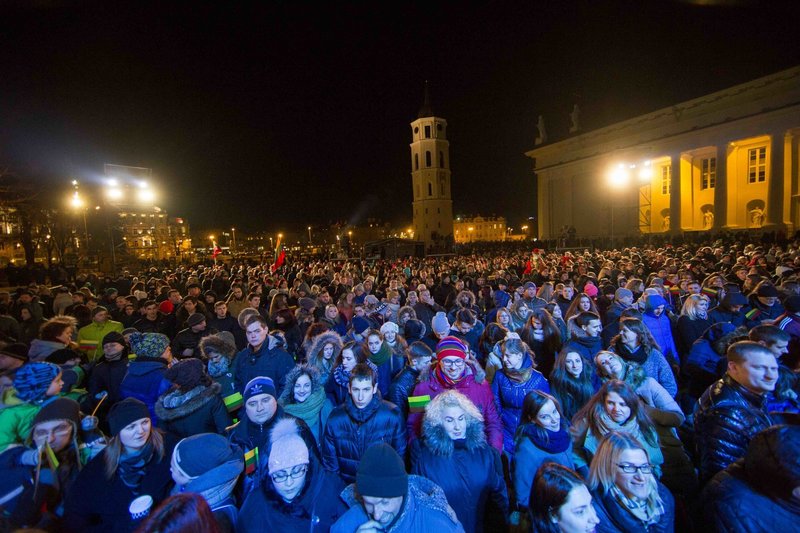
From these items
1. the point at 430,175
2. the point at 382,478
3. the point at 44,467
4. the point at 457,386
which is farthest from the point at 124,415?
the point at 430,175

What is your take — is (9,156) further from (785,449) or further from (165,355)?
(785,449)

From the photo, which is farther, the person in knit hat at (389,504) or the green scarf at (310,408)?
the green scarf at (310,408)

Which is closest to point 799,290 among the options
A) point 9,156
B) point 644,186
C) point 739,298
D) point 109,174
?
point 739,298

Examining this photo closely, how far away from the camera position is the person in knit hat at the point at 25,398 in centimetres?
298

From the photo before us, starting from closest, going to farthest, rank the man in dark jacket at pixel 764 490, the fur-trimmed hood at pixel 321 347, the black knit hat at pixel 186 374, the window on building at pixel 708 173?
the man in dark jacket at pixel 764 490
the black knit hat at pixel 186 374
the fur-trimmed hood at pixel 321 347
the window on building at pixel 708 173

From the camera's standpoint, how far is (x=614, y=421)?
2.88 meters

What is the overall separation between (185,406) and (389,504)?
2159 mm

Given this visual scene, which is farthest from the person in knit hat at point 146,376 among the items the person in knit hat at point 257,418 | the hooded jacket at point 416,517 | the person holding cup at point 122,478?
the hooded jacket at point 416,517

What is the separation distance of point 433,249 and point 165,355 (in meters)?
34.7

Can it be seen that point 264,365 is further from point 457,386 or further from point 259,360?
point 457,386

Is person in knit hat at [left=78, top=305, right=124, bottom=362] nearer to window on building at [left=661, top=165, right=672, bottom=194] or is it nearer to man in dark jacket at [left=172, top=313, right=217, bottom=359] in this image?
man in dark jacket at [left=172, top=313, right=217, bottom=359]

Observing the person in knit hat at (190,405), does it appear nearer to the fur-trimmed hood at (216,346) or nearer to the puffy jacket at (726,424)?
the fur-trimmed hood at (216,346)

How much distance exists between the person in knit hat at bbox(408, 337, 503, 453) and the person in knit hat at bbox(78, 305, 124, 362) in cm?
493

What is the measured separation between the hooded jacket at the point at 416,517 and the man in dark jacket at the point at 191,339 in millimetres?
4556
